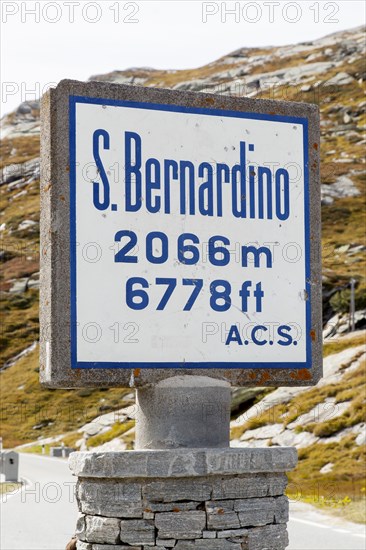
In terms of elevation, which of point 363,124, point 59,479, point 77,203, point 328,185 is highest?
point 363,124

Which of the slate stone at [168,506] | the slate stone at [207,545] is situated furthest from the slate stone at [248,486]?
the slate stone at [207,545]

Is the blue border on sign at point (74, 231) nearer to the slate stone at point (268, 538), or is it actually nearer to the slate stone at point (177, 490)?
the slate stone at point (177, 490)

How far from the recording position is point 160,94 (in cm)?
597

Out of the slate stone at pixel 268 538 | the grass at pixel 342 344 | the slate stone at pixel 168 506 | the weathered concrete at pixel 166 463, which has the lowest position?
the slate stone at pixel 268 538

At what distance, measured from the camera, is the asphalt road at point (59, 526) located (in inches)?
539

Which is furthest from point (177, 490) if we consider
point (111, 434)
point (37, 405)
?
point (37, 405)

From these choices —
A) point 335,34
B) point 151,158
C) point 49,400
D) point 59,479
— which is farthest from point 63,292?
point 335,34

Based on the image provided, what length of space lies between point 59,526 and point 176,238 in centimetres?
1110

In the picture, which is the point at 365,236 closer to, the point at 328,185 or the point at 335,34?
the point at 328,185

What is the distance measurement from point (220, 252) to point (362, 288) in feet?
174

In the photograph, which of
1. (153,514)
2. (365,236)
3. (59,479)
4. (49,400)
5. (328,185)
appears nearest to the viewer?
(153,514)

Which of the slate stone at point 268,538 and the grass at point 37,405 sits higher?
the slate stone at point 268,538

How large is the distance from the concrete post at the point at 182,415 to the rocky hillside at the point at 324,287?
3403 millimetres

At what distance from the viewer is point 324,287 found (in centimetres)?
6175
